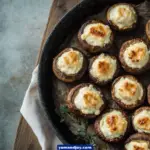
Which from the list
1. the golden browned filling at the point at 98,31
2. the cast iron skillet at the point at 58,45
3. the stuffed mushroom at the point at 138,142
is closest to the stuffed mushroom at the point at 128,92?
the stuffed mushroom at the point at 138,142

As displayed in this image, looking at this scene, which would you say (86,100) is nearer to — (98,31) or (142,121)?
(142,121)

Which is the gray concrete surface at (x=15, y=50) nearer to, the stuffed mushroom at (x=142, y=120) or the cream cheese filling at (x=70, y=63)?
the cream cheese filling at (x=70, y=63)

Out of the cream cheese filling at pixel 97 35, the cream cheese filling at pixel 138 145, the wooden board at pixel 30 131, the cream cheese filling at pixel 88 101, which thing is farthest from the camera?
the wooden board at pixel 30 131

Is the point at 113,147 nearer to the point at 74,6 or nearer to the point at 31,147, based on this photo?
the point at 31,147

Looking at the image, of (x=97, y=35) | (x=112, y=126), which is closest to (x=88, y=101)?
(x=112, y=126)

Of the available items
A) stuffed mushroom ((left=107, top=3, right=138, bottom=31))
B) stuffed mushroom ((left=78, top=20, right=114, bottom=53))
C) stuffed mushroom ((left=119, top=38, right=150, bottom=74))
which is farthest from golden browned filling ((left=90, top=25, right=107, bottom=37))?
stuffed mushroom ((left=119, top=38, right=150, bottom=74))

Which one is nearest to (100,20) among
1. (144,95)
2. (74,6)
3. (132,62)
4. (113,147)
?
(74,6)
